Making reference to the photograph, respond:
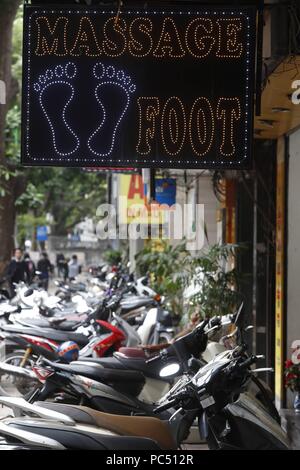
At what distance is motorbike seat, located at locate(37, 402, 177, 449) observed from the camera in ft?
15.4

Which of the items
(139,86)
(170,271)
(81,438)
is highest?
(139,86)

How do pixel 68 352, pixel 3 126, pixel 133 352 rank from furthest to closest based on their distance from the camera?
1. pixel 3 126
2. pixel 68 352
3. pixel 133 352

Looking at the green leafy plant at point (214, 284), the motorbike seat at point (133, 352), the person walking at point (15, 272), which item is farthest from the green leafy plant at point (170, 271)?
the person walking at point (15, 272)

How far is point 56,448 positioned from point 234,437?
1.30 m

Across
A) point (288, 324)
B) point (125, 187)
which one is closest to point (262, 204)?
point (288, 324)

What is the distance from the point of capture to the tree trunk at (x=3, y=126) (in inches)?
605

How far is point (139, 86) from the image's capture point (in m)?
5.64

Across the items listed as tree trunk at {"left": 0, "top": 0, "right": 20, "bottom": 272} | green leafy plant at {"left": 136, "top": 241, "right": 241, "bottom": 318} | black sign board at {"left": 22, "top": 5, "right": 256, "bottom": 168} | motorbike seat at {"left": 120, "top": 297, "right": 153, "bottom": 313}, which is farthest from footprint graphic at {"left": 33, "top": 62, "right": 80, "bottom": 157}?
tree trunk at {"left": 0, "top": 0, "right": 20, "bottom": 272}

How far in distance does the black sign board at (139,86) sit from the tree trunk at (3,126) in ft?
28.6

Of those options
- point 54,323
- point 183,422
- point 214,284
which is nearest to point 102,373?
point 183,422

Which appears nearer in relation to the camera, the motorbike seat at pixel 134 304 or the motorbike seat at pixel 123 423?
the motorbike seat at pixel 123 423

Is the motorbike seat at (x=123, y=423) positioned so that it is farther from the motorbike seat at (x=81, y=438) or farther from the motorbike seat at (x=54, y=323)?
the motorbike seat at (x=54, y=323)

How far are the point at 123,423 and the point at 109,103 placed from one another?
7.06 ft

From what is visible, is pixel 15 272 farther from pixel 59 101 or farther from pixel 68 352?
pixel 59 101
